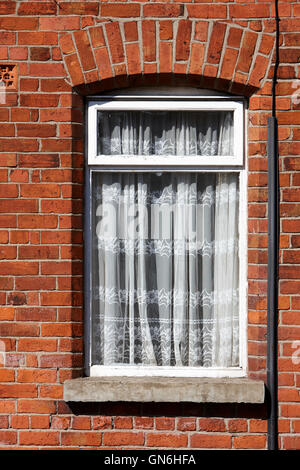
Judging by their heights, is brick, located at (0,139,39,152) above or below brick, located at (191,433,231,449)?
above

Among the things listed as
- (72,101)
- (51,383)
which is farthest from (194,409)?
(72,101)

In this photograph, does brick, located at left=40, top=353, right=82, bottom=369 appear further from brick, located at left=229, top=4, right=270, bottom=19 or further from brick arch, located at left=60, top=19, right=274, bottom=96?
brick, located at left=229, top=4, right=270, bottom=19

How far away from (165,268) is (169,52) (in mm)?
1511

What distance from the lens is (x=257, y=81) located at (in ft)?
13.4

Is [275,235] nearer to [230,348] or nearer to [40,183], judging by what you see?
[230,348]

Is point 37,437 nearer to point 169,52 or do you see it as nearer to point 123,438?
point 123,438

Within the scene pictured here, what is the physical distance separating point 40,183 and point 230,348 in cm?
179

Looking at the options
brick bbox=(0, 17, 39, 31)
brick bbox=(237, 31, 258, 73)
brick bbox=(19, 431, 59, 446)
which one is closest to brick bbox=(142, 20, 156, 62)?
brick bbox=(237, 31, 258, 73)

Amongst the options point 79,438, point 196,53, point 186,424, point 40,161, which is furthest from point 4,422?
point 196,53

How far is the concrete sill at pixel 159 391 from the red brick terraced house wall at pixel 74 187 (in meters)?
0.09

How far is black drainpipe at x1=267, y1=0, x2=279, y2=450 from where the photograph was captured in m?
4.04

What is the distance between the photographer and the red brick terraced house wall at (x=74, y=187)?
13.3 ft

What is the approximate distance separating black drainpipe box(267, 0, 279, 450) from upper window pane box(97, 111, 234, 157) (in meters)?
0.34

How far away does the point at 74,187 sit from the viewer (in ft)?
13.6
